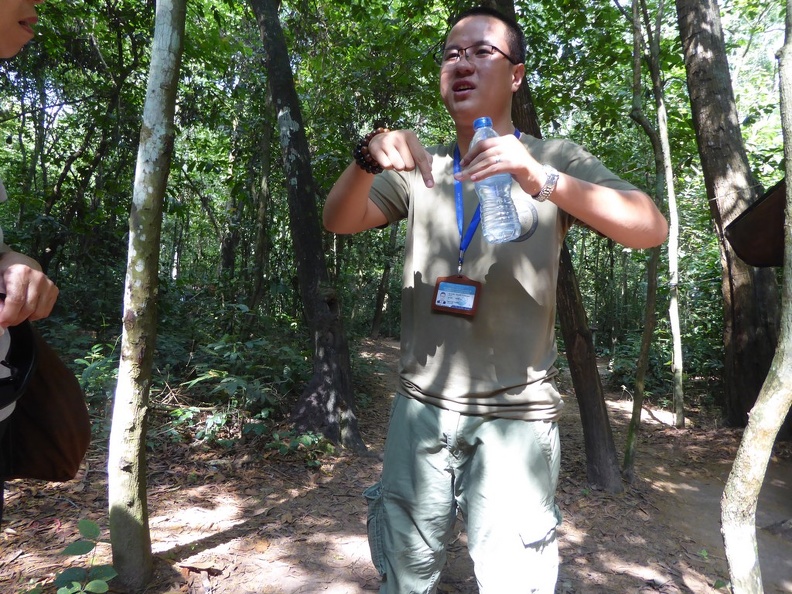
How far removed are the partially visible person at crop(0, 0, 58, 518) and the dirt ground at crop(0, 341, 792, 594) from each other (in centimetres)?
195

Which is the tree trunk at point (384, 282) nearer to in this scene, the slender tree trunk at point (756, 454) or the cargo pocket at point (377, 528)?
the cargo pocket at point (377, 528)

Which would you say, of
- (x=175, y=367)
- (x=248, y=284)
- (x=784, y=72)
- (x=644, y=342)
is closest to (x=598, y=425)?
(x=644, y=342)

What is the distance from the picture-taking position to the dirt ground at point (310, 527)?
2896 millimetres

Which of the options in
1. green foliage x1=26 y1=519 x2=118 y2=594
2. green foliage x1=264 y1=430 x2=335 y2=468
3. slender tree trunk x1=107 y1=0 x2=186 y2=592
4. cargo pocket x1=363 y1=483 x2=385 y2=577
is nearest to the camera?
cargo pocket x1=363 y1=483 x2=385 y2=577

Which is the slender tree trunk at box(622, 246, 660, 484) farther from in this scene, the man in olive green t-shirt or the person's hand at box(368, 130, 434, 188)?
the person's hand at box(368, 130, 434, 188)

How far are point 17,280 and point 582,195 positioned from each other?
1313mm

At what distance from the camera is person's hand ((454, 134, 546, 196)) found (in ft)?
3.95

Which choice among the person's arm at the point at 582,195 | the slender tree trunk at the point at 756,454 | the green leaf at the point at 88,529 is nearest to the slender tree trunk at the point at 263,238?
the green leaf at the point at 88,529

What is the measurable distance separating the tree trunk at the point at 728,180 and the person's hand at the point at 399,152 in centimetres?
478

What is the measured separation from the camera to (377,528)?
171 centimetres

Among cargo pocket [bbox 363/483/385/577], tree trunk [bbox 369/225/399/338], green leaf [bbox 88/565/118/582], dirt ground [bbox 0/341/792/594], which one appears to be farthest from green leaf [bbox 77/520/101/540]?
tree trunk [bbox 369/225/399/338]

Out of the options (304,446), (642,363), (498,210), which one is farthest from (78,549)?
(642,363)

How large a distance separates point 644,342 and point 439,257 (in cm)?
346

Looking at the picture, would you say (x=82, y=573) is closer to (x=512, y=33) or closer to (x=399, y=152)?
(x=399, y=152)
